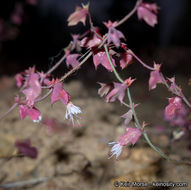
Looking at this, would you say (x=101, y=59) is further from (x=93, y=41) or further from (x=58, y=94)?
(x=58, y=94)

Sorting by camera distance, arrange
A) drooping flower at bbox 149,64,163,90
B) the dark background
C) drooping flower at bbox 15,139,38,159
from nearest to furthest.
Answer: drooping flower at bbox 149,64,163,90
drooping flower at bbox 15,139,38,159
the dark background

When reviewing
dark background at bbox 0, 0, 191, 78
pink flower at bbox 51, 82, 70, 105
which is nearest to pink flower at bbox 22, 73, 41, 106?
pink flower at bbox 51, 82, 70, 105

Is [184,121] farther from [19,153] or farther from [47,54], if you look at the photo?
[47,54]

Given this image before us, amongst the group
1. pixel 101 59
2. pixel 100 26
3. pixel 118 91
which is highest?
pixel 100 26

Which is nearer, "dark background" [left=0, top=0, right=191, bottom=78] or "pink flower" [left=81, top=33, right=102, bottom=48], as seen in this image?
"pink flower" [left=81, top=33, right=102, bottom=48]

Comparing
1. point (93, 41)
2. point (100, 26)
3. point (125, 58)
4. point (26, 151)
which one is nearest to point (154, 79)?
point (125, 58)

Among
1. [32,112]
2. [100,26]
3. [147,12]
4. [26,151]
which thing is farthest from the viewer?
[100,26]

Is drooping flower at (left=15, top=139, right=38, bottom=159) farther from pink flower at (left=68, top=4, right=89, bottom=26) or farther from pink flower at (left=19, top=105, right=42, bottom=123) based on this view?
pink flower at (left=68, top=4, right=89, bottom=26)

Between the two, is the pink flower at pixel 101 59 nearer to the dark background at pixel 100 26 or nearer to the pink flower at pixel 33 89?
the pink flower at pixel 33 89

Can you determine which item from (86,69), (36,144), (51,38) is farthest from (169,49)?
(36,144)
